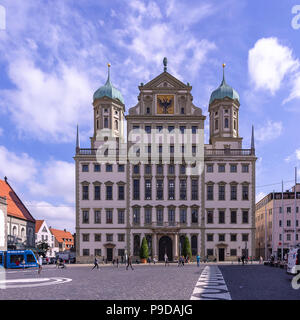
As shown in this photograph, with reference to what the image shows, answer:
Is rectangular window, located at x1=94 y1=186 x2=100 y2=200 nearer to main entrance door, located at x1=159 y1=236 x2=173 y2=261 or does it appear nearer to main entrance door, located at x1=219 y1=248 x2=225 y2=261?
main entrance door, located at x1=159 y1=236 x2=173 y2=261

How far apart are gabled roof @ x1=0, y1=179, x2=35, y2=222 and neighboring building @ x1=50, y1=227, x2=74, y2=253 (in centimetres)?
5236

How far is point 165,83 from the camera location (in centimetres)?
7225

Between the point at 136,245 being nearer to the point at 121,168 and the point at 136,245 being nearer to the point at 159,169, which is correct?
the point at 121,168

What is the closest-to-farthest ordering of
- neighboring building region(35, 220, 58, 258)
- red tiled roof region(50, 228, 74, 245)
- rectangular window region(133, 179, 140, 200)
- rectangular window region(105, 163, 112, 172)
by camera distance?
rectangular window region(133, 179, 140, 200) < rectangular window region(105, 163, 112, 172) < neighboring building region(35, 220, 58, 258) < red tiled roof region(50, 228, 74, 245)

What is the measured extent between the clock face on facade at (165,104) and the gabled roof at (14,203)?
91.8 ft

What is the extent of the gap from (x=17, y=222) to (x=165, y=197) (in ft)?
78.4

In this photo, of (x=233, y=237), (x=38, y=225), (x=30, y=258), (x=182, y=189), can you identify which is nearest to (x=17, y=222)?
(x=30, y=258)

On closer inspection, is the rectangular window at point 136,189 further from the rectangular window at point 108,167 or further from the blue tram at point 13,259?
the blue tram at point 13,259

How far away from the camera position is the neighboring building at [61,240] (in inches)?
5306

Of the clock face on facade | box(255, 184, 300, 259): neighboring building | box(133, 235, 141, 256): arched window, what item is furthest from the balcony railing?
box(255, 184, 300, 259): neighboring building

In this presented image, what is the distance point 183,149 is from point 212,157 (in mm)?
4772

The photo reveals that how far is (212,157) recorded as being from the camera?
7100 cm

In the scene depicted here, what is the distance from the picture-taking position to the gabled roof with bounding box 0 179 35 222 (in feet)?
240
